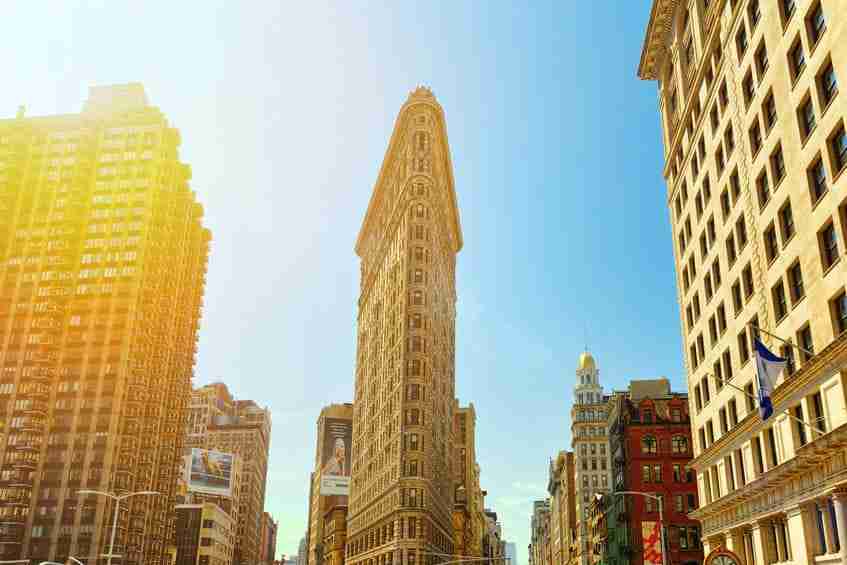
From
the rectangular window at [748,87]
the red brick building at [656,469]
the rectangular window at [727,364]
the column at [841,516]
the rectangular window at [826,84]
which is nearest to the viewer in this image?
the column at [841,516]

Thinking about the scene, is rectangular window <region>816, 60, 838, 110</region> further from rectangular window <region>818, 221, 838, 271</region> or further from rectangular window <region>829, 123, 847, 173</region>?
rectangular window <region>818, 221, 838, 271</region>

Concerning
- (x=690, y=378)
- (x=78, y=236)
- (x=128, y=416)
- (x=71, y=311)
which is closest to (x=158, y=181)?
(x=78, y=236)

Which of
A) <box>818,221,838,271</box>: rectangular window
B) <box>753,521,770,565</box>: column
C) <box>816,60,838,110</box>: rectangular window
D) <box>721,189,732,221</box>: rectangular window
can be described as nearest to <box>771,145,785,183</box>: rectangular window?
<box>816,60,838,110</box>: rectangular window

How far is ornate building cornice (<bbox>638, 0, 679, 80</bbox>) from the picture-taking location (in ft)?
210

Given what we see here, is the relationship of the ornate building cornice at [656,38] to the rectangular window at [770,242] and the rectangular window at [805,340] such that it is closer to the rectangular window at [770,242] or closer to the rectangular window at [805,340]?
the rectangular window at [770,242]

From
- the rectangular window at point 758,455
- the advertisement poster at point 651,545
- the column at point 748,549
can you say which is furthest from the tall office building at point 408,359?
the rectangular window at point 758,455

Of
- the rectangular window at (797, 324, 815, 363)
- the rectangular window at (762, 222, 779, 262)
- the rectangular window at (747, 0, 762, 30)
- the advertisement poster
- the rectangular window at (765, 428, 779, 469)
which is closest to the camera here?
the rectangular window at (797, 324, 815, 363)

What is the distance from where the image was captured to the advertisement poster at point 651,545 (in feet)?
256

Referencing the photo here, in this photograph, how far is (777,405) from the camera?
131 ft

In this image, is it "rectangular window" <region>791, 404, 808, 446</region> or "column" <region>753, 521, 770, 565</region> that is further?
"column" <region>753, 521, 770, 565</region>

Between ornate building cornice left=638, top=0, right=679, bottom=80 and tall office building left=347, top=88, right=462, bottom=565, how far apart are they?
51.6m

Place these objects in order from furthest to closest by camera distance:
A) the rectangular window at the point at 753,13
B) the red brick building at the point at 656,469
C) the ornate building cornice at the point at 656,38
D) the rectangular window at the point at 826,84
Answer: the red brick building at the point at 656,469 → the ornate building cornice at the point at 656,38 → the rectangular window at the point at 753,13 → the rectangular window at the point at 826,84

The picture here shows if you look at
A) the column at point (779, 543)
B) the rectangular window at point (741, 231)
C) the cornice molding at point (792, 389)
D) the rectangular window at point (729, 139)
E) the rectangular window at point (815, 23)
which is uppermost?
the rectangular window at point (729, 139)

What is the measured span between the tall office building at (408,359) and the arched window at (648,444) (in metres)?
27.7
